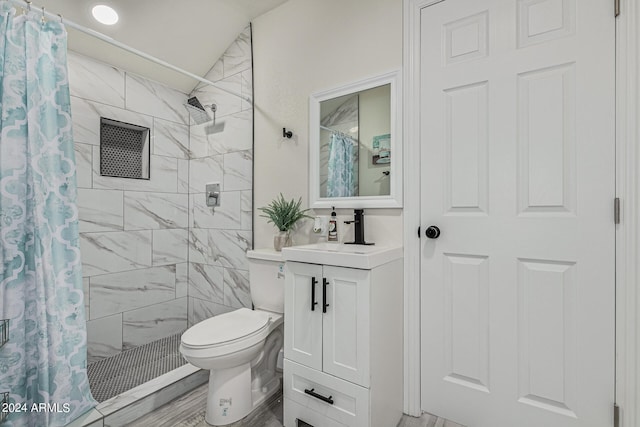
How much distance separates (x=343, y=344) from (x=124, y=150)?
2222 millimetres

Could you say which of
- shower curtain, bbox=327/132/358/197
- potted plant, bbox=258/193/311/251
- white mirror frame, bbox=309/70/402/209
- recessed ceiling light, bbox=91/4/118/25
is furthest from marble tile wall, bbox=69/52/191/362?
shower curtain, bbox=327/132/358/197

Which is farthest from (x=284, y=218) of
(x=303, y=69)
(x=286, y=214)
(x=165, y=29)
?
(x=165, y=29)

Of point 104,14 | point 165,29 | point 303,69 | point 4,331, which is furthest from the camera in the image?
point 165,29

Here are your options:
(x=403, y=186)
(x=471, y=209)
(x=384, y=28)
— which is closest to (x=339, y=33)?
(x=384, y=28)

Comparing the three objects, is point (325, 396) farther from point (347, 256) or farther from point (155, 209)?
point (155, 209)

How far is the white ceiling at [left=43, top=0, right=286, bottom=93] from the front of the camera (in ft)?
6.55

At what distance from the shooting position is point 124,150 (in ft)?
8.00

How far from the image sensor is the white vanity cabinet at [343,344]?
1336mm

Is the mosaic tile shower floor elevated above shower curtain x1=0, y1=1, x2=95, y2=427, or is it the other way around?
shower curtain x1=0, y1=1, x2=95, y2=427

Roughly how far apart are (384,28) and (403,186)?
2.95ft

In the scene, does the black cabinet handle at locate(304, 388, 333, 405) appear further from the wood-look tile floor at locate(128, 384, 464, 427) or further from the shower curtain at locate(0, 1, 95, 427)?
the shower curtain at locate(0, 1, 95, 427)

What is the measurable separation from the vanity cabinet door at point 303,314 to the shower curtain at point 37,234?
3.30 feet

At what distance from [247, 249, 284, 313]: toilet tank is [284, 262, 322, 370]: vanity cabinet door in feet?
1.12

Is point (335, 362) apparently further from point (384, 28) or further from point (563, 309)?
point (384, 28)
